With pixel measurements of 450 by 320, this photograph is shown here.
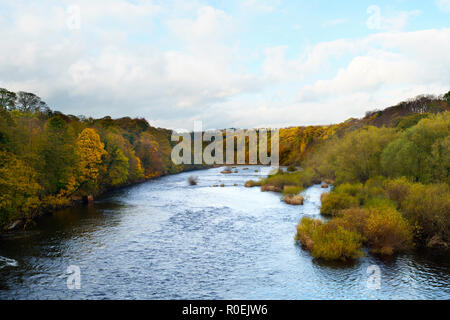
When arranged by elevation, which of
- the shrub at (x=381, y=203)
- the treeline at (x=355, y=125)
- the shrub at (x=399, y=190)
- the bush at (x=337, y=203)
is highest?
the treeline at (x=355, y=125)

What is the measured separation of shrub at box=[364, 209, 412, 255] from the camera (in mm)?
24891

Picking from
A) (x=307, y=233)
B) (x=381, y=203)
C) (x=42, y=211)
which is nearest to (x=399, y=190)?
(x=381, y=203)

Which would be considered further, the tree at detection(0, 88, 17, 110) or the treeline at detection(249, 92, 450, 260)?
the tree at detection(0, 88, 17, 110)

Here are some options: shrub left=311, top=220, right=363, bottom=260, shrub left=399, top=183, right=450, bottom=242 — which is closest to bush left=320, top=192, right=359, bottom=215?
shrub left=399, top=183, right=450, bottom=242

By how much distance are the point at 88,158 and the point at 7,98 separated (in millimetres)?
31867

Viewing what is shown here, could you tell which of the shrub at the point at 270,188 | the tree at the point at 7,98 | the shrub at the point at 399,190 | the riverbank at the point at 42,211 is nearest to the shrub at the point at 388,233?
the shrub at the point at 399,190

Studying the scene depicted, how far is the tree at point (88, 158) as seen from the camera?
5175 cm

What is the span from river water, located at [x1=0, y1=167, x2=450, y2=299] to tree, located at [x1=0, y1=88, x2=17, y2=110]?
44.2 m

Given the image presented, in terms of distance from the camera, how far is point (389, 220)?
25.3m

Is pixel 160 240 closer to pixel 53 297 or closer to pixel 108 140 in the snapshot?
pixel 53 297
